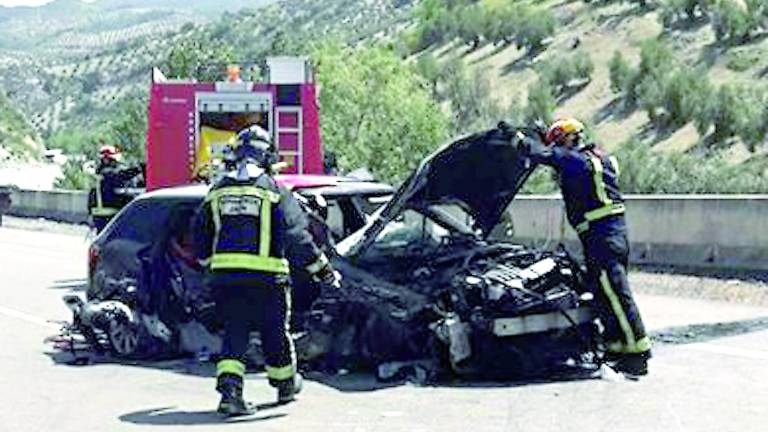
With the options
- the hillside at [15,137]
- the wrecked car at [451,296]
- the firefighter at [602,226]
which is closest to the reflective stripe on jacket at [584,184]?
the firefighter at [602,226]

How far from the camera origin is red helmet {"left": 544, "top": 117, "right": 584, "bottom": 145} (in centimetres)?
1070

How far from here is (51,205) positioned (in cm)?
3778

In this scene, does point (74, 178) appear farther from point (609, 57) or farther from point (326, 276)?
point (326, 276)

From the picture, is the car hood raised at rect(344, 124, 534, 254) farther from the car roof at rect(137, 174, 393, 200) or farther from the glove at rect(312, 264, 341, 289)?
the car roof at rect(137, 174, 393, 200)

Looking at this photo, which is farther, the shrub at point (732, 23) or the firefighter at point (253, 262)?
the shrub at point (732, 23)

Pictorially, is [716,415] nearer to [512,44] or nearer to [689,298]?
[689,298]

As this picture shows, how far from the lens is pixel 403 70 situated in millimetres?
38906

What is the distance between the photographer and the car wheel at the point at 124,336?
11633 mm

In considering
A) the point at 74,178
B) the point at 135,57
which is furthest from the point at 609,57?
the point at 135,57

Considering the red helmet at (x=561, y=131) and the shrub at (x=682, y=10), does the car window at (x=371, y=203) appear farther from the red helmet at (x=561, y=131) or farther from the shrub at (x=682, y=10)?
the shrub at (x=682, y=10)

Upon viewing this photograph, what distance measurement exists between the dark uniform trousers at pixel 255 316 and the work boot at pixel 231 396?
0.28ft

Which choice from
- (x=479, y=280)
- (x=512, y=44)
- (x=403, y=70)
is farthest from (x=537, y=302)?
(x=512, y=44)

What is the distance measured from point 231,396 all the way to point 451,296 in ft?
5.85

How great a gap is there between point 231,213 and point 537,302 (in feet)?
7.23
